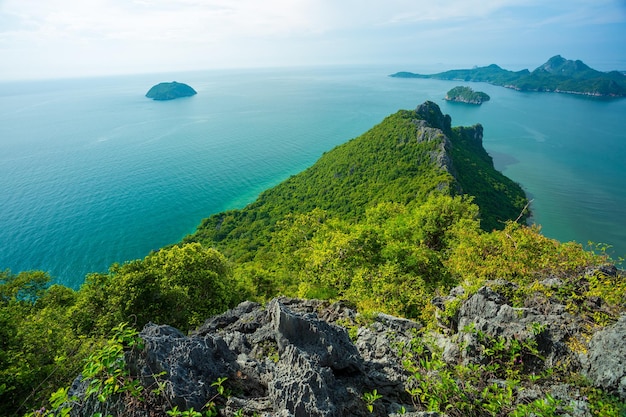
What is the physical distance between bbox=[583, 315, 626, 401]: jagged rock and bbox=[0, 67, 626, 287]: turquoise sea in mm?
64424

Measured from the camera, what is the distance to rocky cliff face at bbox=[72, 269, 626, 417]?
6289mm

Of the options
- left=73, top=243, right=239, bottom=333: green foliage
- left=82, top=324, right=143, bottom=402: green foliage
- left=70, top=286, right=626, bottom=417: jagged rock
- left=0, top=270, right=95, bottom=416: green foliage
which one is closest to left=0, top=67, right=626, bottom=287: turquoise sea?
left=73, top=243, right=239, bottom=333: green foliage

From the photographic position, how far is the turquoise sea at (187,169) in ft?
206

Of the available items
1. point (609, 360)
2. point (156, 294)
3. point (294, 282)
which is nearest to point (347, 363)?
point (609, 360)

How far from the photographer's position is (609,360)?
22.8 feet

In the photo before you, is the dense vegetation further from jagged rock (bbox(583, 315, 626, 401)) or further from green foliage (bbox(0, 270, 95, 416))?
jagged rock (bbox(583, 315, 626, 401))

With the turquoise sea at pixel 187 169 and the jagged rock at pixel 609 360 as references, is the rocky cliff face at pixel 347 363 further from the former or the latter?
the turquoise sea at pixel 187 169

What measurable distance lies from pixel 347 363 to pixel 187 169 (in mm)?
98778

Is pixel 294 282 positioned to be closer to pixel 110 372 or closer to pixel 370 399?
pixel 370 399

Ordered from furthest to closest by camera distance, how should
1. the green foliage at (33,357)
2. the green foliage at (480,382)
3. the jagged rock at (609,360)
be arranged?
the green foliage at (33,357)
the jagged rock at (609,360)
the green foliage at (480,382)

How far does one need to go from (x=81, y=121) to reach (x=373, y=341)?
19657 cm

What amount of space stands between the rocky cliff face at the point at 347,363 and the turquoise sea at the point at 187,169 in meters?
58.4

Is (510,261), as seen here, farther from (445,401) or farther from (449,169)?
(449,169)

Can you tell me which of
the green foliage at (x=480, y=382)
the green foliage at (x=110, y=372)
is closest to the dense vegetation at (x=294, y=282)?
the green foliage at (x=110, y=372)
